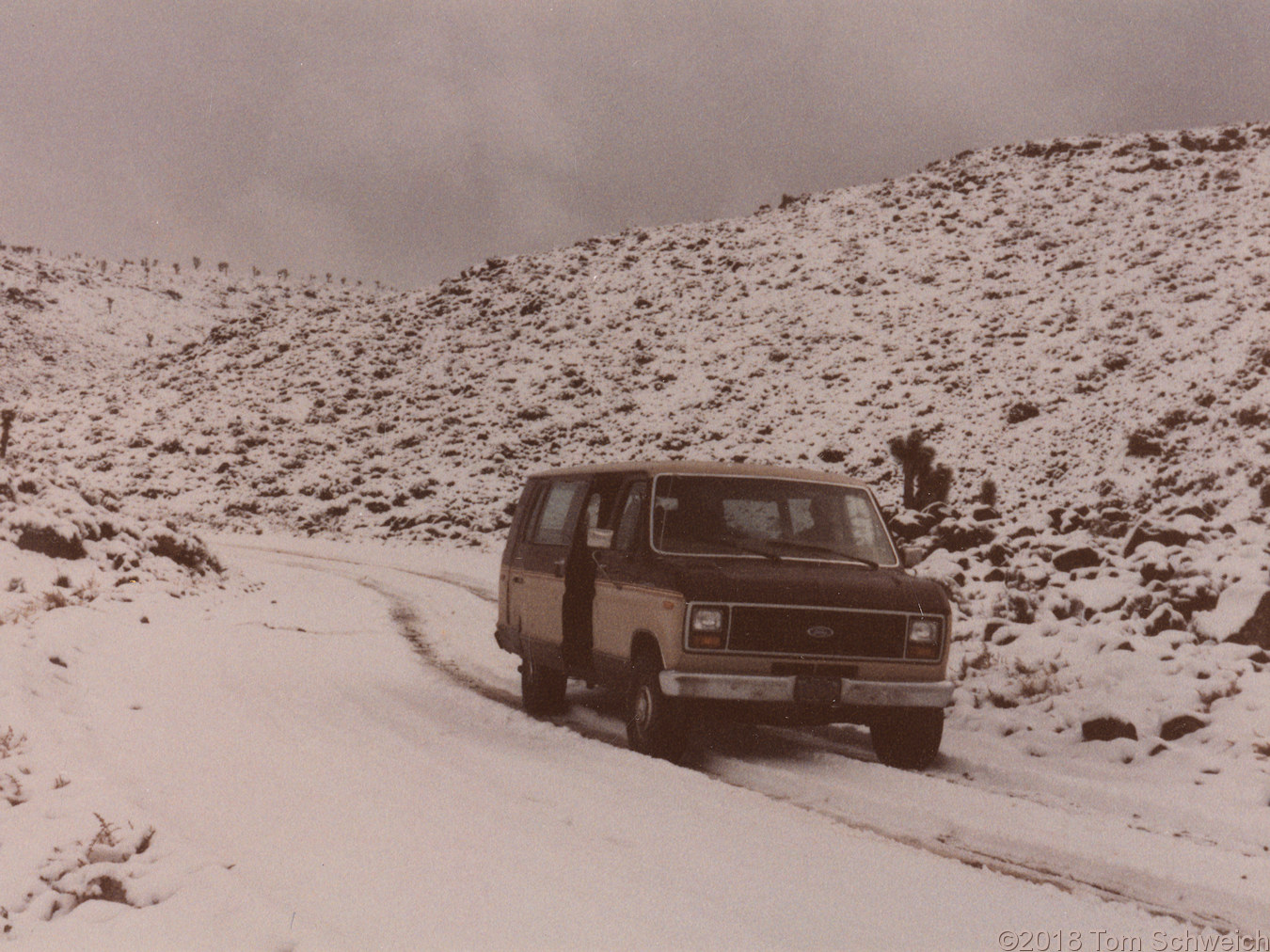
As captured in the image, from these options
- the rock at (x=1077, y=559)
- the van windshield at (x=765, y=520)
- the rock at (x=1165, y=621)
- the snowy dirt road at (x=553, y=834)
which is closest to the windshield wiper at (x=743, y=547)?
the van windshield at (x=765, y=520)

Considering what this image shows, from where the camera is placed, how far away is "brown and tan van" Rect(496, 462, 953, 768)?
24.6 ft

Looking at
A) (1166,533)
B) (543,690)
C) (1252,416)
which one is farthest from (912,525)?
(543,690)

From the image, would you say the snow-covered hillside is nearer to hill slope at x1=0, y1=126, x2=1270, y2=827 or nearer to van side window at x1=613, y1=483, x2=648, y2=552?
hill slope at x1=0, y1=126, x2=1270, y2=827

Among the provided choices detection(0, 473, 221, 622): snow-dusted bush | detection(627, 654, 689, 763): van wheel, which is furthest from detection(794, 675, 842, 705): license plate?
detection(0, 473, 221, 622): snow-dusted bush

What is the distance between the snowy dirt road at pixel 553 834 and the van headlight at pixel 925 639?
0.82 metres

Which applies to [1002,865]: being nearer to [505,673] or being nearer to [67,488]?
[505,673]

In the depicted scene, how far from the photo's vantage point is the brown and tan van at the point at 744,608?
750 centimetres

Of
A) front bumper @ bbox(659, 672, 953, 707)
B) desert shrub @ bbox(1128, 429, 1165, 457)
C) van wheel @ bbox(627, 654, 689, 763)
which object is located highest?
desert shrub @ bbox(1128, 429, 1165, 457)

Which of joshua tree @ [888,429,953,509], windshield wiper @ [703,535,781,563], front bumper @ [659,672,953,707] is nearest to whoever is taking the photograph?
front bumper @ [659,672,953,707]

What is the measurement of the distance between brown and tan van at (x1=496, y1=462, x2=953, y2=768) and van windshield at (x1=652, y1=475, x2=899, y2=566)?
0.04 ft

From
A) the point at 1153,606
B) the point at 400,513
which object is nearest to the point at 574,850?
the point at 1153,606

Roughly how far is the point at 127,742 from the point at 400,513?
28.8 meters

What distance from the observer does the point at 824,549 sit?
27.2 ft

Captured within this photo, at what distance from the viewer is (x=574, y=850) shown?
5.30m
